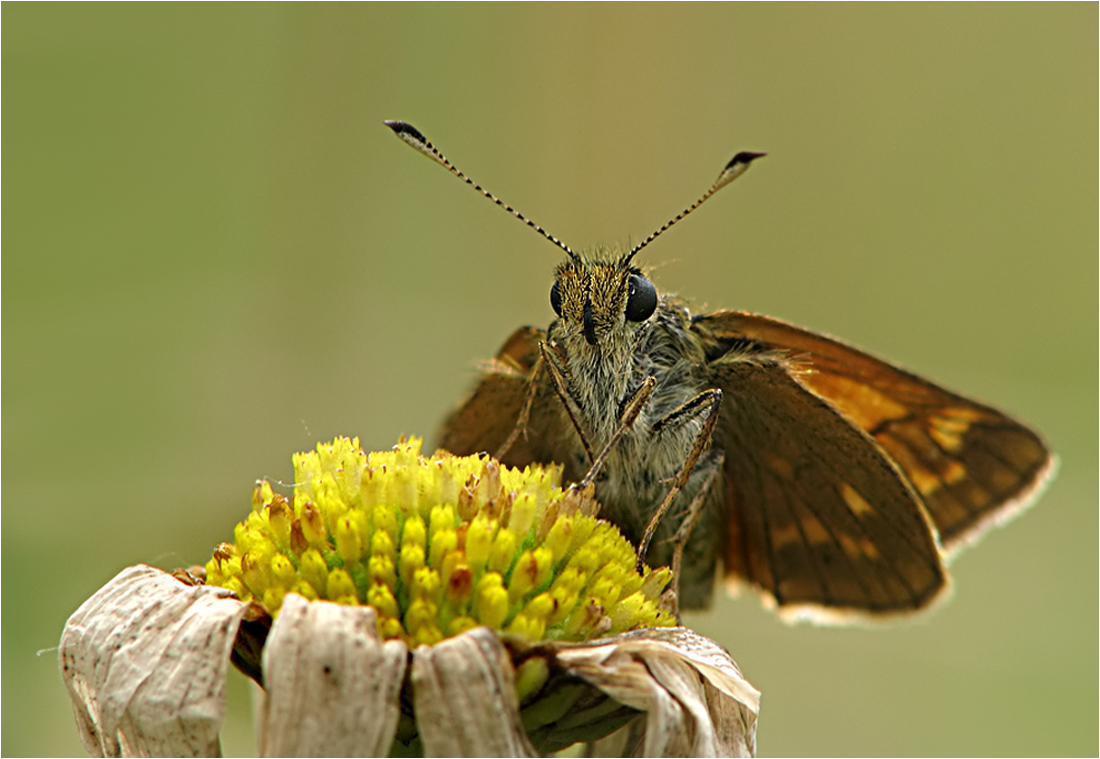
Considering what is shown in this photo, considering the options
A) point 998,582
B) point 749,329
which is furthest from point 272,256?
point 998,582

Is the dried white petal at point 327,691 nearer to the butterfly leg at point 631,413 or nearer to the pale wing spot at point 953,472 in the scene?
the butterfly leg at point 631,413

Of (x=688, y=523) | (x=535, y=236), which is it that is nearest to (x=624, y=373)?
(x=688, y=523)

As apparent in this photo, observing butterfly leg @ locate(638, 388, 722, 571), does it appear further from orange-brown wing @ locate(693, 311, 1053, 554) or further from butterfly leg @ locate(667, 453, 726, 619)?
orange-brown wing @ locate(693, 311, 1053, 554)

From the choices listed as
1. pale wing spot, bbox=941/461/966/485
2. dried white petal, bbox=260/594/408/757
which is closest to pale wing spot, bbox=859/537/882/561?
pale wing spot, bbox=941/461/966/485

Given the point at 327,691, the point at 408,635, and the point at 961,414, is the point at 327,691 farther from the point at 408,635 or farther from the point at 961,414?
the point at 961,414

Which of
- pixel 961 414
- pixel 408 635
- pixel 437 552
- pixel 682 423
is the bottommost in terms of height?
pixel 408 635

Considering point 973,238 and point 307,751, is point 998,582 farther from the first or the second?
point 307,751

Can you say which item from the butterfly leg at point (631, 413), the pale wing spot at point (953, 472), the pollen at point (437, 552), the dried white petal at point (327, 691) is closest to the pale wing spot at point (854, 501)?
the pale wing spot at point (953, 472)
